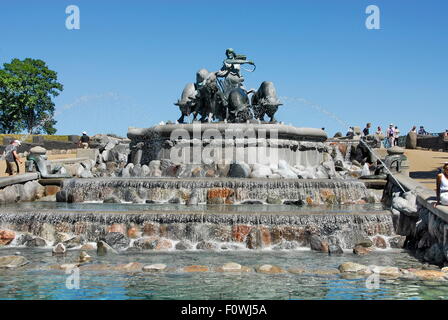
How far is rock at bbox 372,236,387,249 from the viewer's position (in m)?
12.2

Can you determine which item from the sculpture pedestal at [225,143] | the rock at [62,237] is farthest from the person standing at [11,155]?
the rock at [62,237]

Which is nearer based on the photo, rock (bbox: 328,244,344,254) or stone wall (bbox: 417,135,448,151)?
rock (bbox: 328,244,344,254)

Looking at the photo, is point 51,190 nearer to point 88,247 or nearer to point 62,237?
point 62,237

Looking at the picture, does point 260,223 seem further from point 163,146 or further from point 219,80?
point 219,80

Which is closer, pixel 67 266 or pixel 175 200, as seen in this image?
pixel 67 266

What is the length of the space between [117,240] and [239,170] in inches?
348

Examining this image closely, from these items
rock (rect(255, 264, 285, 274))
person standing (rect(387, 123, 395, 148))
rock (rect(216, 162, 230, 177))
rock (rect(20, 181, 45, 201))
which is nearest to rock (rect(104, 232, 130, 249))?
rock (rect(255, 264, 285, 274))

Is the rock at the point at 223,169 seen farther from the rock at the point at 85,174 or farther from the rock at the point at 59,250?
the rock at the point at 59,250

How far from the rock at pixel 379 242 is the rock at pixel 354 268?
2.86 m

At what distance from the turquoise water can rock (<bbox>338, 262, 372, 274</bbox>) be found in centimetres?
31

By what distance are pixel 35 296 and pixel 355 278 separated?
4728 millimetres

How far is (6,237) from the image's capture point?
12.6 m

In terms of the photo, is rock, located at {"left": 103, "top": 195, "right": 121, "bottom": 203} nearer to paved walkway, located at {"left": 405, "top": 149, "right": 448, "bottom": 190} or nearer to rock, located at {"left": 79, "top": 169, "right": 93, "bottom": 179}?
rock, located at {"left": 79, "top": 169, "right": 93, "bottom": 179}

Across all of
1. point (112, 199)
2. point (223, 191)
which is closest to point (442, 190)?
point (223, 191)
